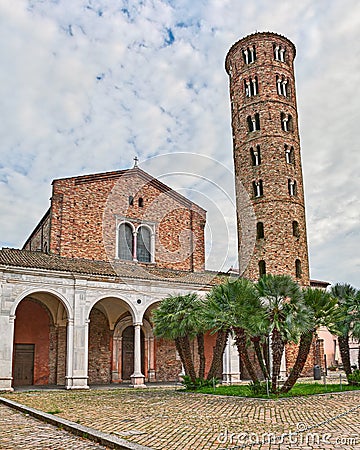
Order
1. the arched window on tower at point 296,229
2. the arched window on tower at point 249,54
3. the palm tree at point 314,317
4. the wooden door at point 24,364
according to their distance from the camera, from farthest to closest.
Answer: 1. the arched window on tower at point 249,54
2. the arched window on tower at point 296,229
3. the wooden door at point 24,364
4. the palm tree at point 314,317

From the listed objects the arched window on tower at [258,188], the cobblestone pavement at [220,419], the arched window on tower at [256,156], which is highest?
the arched window on tower at [256,156]

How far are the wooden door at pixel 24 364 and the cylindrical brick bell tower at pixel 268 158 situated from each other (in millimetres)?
13434

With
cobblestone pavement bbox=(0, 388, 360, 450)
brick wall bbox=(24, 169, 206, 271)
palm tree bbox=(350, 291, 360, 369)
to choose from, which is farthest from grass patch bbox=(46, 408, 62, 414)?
brick wall bbox=(24, 169, 206, 271)

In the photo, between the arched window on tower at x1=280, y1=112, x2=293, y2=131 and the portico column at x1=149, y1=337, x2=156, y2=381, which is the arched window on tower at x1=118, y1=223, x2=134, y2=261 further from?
the arched window on tower at x1=280, y1=112, x2=293, y2=131

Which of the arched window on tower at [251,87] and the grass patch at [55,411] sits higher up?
the arched window on tower at [251,87]

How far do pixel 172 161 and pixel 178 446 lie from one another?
60.7 feet

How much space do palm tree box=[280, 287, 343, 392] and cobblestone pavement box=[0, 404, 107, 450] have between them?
31.1 feet

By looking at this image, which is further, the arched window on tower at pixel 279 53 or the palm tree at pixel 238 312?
the arched window on tower at pixel 279 53

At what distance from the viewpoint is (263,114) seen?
103 feet

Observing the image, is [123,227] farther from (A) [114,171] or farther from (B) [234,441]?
(B) [234,441]

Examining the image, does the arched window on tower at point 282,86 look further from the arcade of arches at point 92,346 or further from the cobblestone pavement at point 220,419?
the cobblestone pavement at point 220,419

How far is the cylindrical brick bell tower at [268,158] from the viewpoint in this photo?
29750mm

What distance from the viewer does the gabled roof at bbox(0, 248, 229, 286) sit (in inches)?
883
